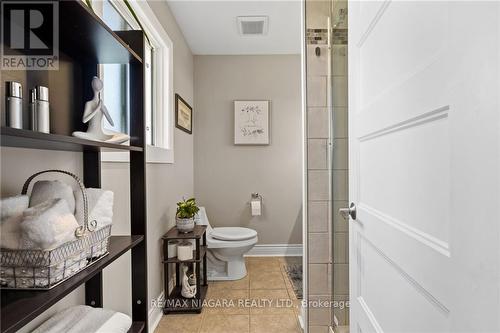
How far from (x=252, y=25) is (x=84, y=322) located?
2.69m

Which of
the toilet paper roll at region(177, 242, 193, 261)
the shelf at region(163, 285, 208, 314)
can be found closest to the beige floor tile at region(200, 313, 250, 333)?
the shelf at region(163, 285, 208, 314)

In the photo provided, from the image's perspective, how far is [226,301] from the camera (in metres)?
2.32

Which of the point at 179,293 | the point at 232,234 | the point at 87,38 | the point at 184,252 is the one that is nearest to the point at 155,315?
the point at 179,293

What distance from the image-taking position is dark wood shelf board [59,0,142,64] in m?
0.72

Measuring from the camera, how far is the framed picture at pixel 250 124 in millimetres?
3473

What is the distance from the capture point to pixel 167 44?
2422mm

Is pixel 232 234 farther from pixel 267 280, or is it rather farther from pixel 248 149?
pixel 248 149

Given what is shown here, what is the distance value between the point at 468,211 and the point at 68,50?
4.01ft

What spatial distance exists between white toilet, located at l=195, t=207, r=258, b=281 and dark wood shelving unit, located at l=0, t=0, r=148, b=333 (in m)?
1.53

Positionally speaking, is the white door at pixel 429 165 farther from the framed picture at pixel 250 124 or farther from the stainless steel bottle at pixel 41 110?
the framed picture at pixel 250 124

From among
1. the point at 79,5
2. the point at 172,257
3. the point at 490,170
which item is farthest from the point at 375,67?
the point at 172,257

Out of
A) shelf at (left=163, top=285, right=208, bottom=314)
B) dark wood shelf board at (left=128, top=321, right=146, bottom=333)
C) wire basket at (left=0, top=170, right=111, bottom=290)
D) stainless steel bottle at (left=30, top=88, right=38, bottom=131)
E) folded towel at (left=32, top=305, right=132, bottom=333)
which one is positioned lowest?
shelf at (left=163, top=285, right=208, bottom=314)

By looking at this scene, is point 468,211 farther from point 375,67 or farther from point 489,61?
point 375,67

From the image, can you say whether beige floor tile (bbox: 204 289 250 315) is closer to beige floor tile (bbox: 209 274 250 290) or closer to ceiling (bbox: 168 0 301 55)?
beige floor tile (bbox: 209 274 250 290)
